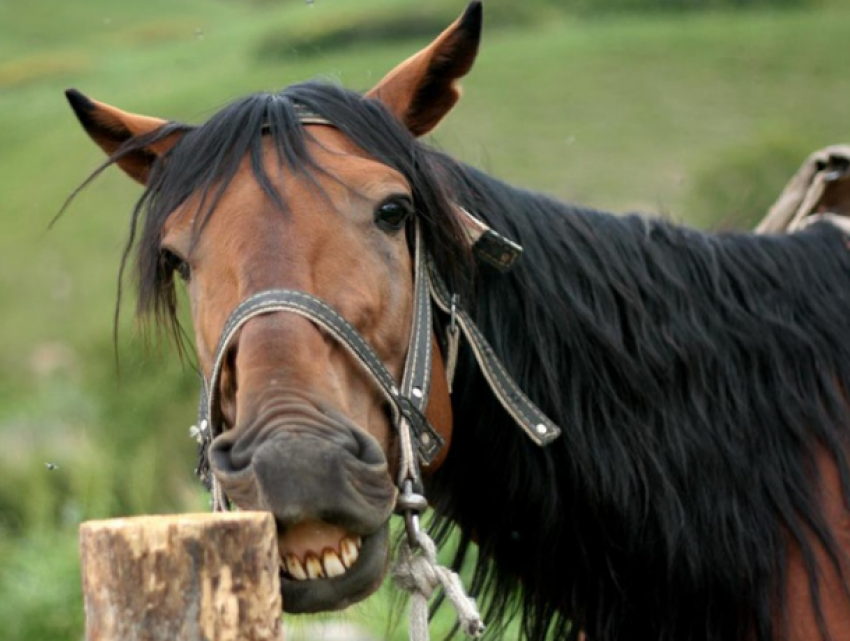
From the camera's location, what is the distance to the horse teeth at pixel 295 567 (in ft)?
9.16

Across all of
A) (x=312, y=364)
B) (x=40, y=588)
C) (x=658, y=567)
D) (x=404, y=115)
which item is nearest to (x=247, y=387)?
(x=312, y=364)

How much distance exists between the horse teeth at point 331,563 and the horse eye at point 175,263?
847 mm

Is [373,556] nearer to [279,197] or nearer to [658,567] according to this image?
[279,197]

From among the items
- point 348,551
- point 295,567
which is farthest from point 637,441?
point 295,567

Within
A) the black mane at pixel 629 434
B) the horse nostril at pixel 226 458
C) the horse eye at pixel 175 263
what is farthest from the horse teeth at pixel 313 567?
the black mane at pixel 629 434

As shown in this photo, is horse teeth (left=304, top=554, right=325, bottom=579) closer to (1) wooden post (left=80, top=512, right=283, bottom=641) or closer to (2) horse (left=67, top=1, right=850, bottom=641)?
(2) horse (left=67, top=1, right=850, bottom=641)

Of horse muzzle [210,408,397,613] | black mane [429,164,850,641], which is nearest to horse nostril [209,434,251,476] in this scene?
horse muzzle [210,408,397,613]

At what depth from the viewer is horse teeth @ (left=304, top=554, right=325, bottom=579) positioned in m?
2.80

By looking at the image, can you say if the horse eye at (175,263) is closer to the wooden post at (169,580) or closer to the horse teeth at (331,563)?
the horse teeth at (331,563)

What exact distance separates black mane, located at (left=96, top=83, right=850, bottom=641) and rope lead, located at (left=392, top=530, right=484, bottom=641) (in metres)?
0.56

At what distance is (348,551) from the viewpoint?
285cm

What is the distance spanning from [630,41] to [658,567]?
29.5 meters

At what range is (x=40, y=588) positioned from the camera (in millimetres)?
7660

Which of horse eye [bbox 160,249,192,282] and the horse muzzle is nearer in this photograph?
the horse muzzle
